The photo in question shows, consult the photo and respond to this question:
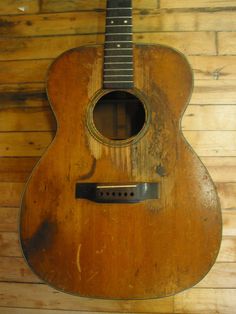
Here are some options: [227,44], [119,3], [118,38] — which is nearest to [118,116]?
[118,38]

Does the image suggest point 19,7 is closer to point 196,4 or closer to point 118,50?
point 118,50

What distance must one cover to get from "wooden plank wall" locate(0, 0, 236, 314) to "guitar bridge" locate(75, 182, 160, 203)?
1.14 ft

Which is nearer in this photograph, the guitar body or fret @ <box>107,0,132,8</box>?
the guitar body

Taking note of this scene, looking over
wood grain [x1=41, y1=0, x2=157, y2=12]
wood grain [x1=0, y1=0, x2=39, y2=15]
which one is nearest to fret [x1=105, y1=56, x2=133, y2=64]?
wood grain [x1=41, y1=0, x2=157, y2=12]

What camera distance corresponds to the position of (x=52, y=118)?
3.65 feet

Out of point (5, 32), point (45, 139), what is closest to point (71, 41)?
point (5, 32)

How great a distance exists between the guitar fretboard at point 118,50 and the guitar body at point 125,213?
0.04m

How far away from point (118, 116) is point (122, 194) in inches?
11.2

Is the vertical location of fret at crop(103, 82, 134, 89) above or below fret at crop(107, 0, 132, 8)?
below

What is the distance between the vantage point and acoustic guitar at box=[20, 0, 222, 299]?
0.80 meters

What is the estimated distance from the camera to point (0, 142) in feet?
3.72

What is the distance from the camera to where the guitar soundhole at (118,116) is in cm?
96

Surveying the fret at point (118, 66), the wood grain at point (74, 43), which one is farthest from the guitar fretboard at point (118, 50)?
the wood grain at point (74, 43)

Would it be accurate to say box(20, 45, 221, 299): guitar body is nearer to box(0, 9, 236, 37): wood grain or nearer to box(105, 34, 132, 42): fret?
box(105, 34, 132, 42): fret
